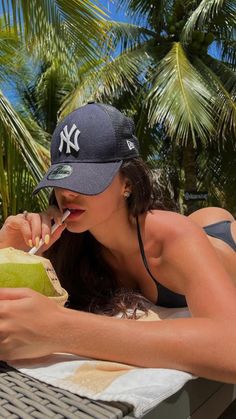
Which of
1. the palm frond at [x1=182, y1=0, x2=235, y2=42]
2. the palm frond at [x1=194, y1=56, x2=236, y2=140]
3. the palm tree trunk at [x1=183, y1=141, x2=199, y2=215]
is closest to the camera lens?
the palm frond at [x1=194, y1=56, x2=236, y2=140]

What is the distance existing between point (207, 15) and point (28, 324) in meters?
8.62

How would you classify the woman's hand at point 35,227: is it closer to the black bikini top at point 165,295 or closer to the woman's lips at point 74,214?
the woman's lips at point 74,214

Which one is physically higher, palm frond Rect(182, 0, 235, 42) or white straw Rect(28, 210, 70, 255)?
palm frond Rect(182, 0, 235, 42)

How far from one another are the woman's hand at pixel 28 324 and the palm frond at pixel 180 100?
5973 mm

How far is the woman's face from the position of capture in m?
1.16

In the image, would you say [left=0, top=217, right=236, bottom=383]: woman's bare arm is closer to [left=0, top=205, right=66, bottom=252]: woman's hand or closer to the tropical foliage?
[left=0, top=205, right=66, bottom=252]: woman's hand

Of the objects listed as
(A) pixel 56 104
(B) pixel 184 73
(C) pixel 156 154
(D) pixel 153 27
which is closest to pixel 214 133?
(B) pixel 184 73

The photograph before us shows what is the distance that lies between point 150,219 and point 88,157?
0.81 ft

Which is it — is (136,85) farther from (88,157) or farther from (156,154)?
(88,157)

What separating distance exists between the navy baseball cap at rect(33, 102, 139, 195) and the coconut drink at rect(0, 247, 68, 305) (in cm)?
23

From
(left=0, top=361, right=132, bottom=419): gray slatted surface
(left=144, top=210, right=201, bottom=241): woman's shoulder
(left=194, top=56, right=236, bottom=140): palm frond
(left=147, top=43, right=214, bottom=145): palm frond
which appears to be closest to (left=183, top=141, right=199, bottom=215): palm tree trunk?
(left=194, top=56, right=236, bottom=140): palm frond

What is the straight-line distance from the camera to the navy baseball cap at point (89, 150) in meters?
1.13

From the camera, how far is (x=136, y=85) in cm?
865

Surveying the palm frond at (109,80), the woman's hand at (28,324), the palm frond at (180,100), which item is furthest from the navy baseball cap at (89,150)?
the palm frond at (109,80)
